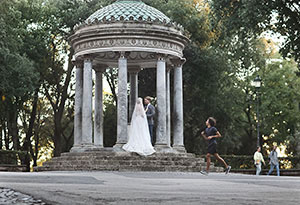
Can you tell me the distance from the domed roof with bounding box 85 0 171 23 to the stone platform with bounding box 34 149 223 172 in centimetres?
634

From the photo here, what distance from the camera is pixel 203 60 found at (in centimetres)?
3934

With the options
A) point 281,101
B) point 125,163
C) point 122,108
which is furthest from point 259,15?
point 281,101

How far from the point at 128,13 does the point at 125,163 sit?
8.16m

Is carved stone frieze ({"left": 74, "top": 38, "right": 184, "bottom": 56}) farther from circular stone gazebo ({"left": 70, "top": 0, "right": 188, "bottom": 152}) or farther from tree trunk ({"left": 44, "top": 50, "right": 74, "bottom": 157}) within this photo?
tree trunk ({"left": 44, "top": 50, "right": 74, "bottom": 157})

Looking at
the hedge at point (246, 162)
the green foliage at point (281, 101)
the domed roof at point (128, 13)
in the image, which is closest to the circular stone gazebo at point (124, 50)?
the domed roof at point (128, 13)

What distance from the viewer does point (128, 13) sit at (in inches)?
1083

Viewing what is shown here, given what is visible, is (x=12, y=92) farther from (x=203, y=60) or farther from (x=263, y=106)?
(x=263, y=106)

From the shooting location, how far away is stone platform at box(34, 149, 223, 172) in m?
22.8

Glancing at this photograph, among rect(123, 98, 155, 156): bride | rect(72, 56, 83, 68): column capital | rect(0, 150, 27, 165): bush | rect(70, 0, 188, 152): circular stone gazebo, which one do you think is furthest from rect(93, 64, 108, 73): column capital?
rect(0, 150, 27, 165): bush

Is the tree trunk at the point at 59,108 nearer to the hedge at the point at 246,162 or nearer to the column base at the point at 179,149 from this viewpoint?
the hedge at the point at 246,162

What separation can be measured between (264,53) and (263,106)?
4.96 meters

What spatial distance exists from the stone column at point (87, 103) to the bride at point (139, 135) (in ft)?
10.4

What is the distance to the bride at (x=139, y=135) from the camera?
77.9 feet

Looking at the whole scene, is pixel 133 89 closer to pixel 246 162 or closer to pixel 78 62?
pixel 78 62
